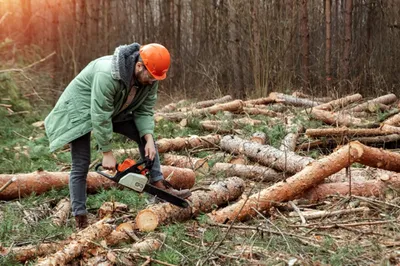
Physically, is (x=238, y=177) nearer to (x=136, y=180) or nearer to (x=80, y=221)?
(x=136, y=180)

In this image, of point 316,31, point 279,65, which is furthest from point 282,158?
point 316,31

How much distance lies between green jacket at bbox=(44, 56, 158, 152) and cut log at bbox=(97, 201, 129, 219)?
0.76 m

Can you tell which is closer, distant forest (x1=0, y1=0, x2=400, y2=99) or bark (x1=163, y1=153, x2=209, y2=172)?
bark (x1=163, y1=153, x2=209, y2=172)

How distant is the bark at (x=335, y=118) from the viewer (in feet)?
27.1

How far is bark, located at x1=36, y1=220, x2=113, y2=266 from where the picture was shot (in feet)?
12.2

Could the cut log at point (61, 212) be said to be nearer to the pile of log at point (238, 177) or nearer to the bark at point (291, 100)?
the pile of log at point (238, 177)

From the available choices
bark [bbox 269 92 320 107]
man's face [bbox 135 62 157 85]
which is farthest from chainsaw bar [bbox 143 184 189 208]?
bark [bbox 269 92 320 107]

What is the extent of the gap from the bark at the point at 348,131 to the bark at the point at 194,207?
7.59 feet

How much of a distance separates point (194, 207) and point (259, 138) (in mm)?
3032

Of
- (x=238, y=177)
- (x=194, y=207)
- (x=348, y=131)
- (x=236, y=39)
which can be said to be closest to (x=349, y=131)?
(x=348, y=131)

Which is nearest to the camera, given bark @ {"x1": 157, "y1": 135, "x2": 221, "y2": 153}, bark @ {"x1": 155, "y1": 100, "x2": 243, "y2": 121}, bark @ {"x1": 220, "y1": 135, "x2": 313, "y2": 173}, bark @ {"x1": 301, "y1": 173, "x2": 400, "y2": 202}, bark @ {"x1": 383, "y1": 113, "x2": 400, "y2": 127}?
bark @ {"x1": 301, "y1": 173, "x2": 400, "y2": 202}

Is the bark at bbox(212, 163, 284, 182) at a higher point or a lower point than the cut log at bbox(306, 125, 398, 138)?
lower

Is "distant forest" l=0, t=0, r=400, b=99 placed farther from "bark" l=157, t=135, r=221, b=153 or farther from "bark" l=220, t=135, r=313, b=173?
"bark" l=220, t=135, r=313, b=173

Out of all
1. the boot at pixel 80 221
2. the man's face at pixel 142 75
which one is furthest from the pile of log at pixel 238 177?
→ the man's face at pixel 142 75
